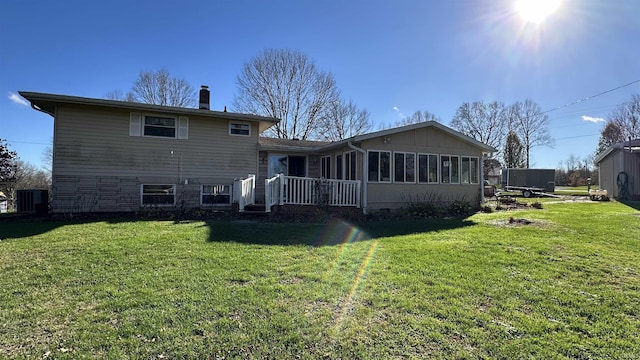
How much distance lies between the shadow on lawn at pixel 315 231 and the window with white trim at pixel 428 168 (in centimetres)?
276

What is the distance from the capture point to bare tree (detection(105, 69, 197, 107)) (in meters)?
27.4

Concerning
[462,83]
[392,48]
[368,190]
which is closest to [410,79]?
[462,83]

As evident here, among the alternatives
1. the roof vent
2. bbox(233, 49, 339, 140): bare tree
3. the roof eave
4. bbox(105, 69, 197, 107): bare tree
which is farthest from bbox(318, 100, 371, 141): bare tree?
the roof eave

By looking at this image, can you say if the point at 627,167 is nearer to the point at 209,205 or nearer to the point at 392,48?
the point at 392,48

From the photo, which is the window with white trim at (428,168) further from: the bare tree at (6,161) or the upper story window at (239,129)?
the bare tree at (6,161)

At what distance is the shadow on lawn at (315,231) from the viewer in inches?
262

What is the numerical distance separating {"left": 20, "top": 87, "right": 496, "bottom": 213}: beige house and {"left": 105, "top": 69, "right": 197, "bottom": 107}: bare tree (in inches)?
641

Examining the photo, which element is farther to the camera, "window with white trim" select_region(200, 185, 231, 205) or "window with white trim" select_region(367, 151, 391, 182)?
"window with white trim" select_region(200, 185, 231, 205)

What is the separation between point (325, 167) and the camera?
47.2ft

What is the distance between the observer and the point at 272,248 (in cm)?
589

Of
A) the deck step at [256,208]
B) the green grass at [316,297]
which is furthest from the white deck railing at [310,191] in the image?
the green grass at [316,297]

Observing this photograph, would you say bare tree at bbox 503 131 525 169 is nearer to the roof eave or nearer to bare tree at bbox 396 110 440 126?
bare tree at bbox 396 110 440 126

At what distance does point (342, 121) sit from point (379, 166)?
20766mm

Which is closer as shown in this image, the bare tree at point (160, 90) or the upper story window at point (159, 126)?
the upper story window at point (159, 126)
